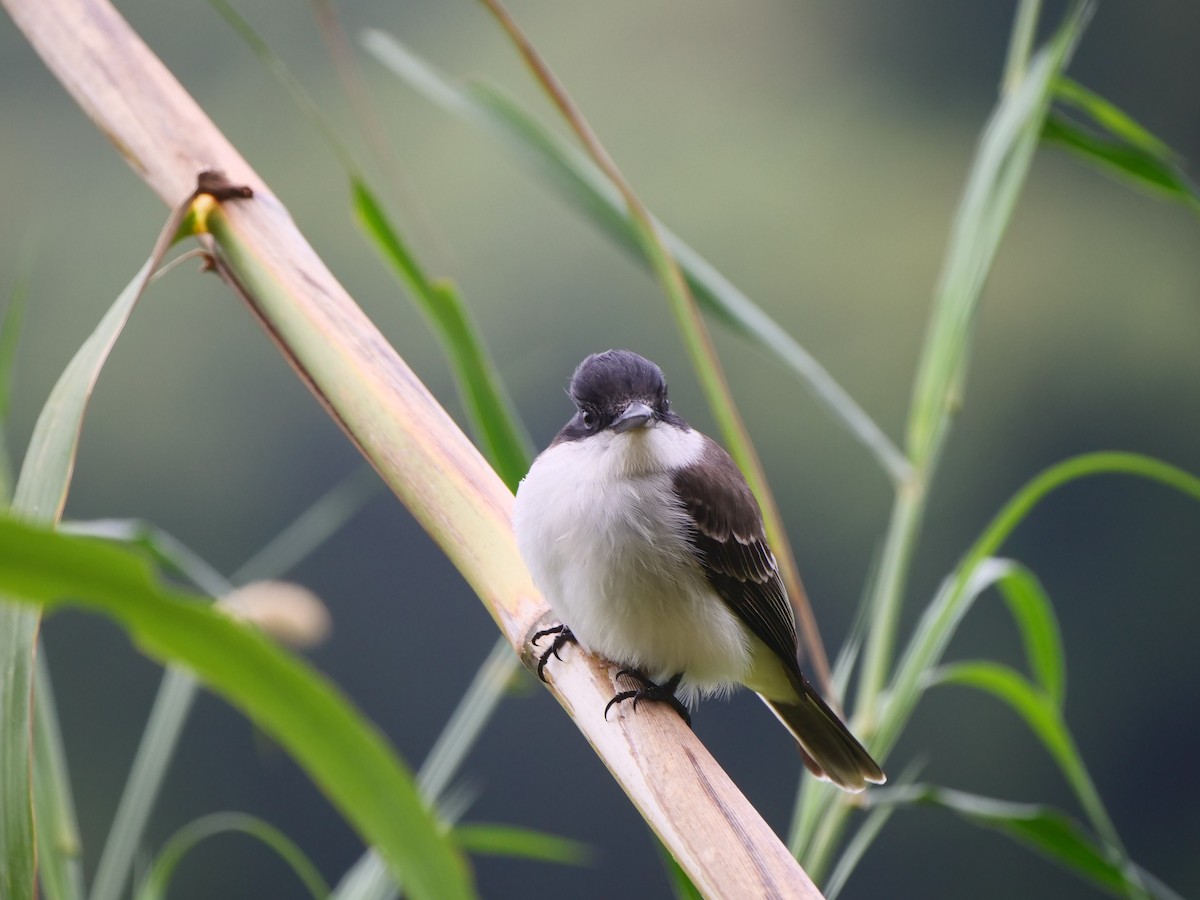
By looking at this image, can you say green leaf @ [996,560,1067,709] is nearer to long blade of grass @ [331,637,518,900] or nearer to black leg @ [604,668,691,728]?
black leg @ [604,668,691,728]

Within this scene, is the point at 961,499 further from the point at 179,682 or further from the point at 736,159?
the point at 179,682

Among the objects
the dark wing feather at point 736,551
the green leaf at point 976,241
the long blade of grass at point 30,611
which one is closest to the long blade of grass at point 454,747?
the dark wing feather at point 736,551

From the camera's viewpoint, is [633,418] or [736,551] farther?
[736,551]

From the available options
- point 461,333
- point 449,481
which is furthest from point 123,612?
point 461,333

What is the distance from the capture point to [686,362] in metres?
2.95

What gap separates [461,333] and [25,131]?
266 cm

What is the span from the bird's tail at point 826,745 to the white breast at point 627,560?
0.10 meters

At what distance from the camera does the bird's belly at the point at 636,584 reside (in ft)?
3.49

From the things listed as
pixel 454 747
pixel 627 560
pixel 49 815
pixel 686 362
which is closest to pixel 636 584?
pixel 627 560

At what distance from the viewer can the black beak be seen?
3.67 feet

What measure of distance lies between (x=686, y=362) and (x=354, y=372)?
2.24 metres

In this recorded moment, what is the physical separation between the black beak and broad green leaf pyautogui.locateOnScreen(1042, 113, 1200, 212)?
0.49 metres

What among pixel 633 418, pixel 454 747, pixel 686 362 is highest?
pixel 686 362

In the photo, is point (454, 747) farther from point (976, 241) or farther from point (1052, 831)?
point (976, 241)
